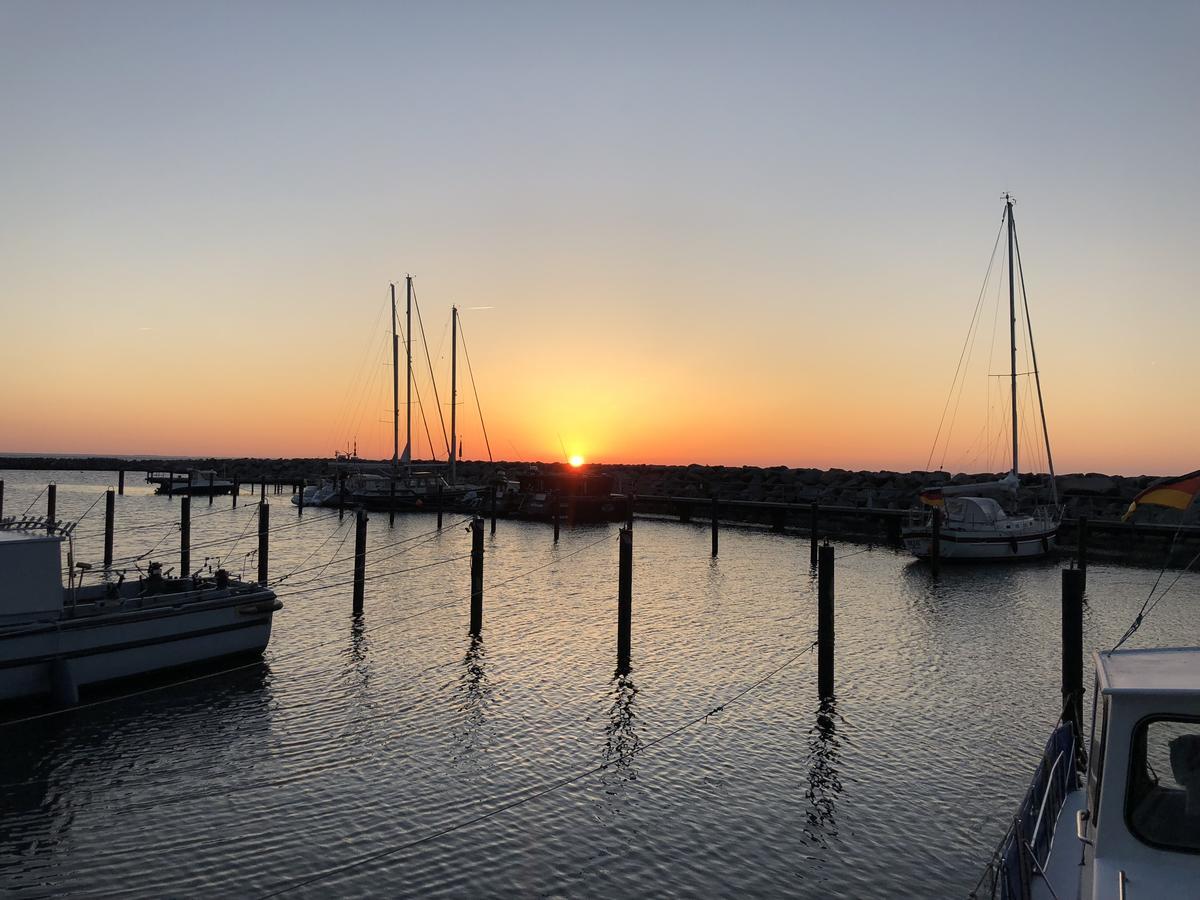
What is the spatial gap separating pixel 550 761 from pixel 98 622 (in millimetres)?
10225

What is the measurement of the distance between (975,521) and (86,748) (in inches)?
1610

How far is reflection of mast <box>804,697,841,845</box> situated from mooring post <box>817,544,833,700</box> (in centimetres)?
33

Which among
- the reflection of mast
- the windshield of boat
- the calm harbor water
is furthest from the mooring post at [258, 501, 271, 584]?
the windshield of boat

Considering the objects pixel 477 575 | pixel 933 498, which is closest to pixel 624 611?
pixel 477 575

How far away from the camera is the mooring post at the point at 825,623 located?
1839cm

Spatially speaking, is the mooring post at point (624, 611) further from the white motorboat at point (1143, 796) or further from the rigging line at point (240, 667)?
the white motorboat at point (1143, 796)

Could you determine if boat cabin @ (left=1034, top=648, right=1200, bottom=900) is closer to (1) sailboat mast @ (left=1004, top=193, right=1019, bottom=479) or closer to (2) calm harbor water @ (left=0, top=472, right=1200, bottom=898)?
(2) calm harbor water @ (left=0, top=472, right=1200, bottom=898)

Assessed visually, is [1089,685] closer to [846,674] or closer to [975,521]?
[846,674]

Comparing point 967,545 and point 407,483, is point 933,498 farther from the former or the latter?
point 407,483

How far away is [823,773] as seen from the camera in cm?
1478

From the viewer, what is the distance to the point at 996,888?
26.3 feet

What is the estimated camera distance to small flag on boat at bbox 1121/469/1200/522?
1101 cm

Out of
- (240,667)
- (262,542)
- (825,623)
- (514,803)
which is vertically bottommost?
(514,803)

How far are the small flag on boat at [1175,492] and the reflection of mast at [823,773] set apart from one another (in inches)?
241
